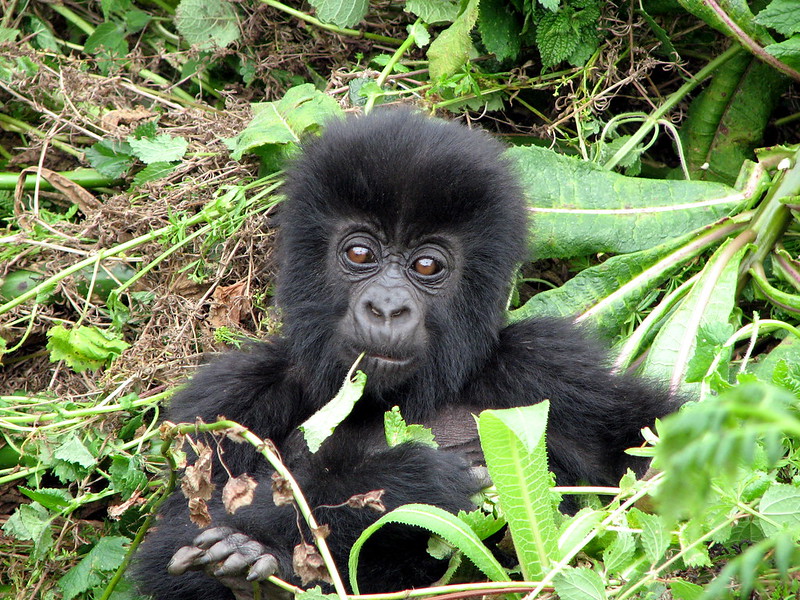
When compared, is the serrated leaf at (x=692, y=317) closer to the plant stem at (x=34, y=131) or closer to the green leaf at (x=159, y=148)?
the green leaf at (x=159, y=148)

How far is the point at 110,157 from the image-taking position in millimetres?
4152

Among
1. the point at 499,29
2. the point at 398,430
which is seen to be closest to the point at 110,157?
the point at 499,29

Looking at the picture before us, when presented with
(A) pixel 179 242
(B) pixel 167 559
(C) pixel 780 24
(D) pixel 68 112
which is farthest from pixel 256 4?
(B) pixel 167 559

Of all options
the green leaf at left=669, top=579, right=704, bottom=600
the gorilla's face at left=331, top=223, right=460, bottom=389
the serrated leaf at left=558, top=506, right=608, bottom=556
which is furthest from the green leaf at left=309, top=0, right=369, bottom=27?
the green leaf at left=669, top=579, right=704, bottom=600

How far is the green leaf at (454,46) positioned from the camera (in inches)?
145

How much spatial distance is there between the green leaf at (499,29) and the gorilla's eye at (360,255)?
1447mm

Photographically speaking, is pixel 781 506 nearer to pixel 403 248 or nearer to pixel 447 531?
pixel 447 531

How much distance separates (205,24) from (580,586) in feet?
11.8

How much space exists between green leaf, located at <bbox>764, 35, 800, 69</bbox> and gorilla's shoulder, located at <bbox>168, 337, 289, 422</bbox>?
221cm

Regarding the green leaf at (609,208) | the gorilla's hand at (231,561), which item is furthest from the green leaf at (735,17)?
the gorilla's hand at (231,561)

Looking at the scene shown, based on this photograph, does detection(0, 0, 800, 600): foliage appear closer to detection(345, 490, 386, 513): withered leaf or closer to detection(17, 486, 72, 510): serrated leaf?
detection(17, 486, 72, 510): serrated leaf

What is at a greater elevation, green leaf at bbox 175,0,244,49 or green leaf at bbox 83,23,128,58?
green leaf at bbox 175,0,244,49

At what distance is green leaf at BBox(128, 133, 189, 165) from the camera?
3895mm

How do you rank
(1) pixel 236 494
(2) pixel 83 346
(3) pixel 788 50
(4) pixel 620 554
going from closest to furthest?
(4) pixel 620 554, (1) pixel 236 494, (3) pixel 788 50, (2) pixel 83 346
